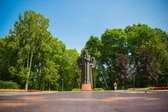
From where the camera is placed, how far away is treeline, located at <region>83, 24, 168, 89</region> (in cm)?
5234

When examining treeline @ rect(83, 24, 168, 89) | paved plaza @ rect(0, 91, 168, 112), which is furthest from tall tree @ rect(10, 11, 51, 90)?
paved plaza @ rect(0, 91, 168, 112)

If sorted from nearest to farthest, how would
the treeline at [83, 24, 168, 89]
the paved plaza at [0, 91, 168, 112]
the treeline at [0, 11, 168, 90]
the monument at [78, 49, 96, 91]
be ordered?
the paved plaza at [0, 91, 168, 112], the monument at [78, 49, 96, 91], the treeline at [0, 11, 168, 90], the treeline at [83, 24, 168, 89]

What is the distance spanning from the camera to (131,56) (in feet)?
207

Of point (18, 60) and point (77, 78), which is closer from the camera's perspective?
point (18, 60)

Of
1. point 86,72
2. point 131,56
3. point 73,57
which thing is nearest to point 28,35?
point 86,72

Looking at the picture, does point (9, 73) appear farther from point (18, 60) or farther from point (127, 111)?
point (127, 111)

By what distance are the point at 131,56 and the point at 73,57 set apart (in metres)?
14.4

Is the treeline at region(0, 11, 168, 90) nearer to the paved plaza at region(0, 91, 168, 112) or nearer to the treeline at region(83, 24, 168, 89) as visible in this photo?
the treeline at region(83, 24, 168, 89)

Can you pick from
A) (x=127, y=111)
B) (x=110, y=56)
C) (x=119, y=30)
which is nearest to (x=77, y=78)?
(x=110, y=56)

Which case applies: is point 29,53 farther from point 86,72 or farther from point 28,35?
point 86,72

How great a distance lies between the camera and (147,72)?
168 feet

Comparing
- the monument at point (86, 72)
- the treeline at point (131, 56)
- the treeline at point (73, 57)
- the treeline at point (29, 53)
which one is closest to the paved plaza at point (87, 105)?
the monument at point (86, 72)

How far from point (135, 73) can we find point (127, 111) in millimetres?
49920

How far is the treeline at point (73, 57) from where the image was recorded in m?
48.2
